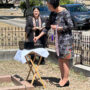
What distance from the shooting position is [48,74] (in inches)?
301

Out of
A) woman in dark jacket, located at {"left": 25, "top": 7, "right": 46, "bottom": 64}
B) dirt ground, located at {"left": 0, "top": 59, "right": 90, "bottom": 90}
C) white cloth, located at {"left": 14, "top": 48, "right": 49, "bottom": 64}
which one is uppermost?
woman in dark jacket, located at {"left": 25, "top": 7, "right": 46, "bottom": 64}

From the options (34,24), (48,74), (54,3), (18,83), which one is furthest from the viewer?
(34,24)

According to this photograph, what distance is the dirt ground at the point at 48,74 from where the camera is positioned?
21.0 feet

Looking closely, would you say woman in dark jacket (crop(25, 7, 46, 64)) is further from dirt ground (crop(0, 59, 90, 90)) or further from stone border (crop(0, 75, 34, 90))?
stone border (crop(0, 75, 34, 90))

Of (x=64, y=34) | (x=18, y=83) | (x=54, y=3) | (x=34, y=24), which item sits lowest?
(x=18, y=83)

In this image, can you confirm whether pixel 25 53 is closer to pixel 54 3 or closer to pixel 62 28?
pixel 62 28

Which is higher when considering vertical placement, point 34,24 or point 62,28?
point 62,28

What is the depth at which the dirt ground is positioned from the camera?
640cm

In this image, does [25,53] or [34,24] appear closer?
[25,53]

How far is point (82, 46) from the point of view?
847 centimetres

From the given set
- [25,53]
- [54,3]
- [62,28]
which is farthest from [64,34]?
[25,53]

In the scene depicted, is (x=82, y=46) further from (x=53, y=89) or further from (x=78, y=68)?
(x=53, y=89)

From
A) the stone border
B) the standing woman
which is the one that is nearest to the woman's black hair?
the standing woman

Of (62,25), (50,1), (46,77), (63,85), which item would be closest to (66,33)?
(62,25)
